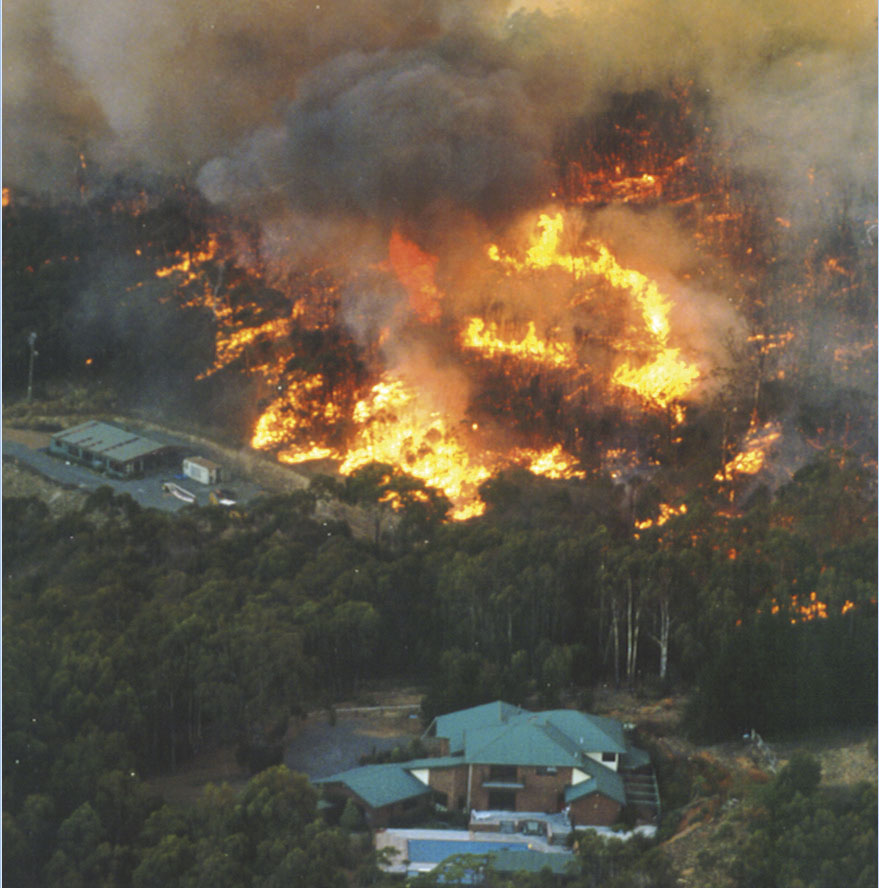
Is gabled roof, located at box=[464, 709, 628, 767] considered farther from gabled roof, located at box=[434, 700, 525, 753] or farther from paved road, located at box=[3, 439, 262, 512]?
paved road, located at box=[3, 439, 262, 512]

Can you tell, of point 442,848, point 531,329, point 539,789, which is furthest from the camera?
point 531,329

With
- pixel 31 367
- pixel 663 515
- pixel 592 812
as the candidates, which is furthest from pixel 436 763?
pixel 31 367

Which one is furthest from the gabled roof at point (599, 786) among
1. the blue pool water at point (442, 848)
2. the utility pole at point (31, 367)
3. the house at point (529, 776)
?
Answer: the utility pole at point (31, 367)

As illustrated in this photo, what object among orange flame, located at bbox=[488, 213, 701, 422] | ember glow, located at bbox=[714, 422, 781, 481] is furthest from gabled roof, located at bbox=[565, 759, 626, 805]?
orange flame, located at bbox=[488, 213, 701, 422]

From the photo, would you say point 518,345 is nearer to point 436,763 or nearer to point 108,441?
point 108,441

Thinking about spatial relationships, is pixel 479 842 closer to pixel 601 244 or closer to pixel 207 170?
pixel 601 244

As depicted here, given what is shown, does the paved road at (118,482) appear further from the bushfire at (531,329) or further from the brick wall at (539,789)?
the brick wall at (539,789)
